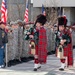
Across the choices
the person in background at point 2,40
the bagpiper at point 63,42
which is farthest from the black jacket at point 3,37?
the bagpiper at point 63,42

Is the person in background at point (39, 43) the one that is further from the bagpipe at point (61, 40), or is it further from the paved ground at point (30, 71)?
the bagpipe at point (61, 40)

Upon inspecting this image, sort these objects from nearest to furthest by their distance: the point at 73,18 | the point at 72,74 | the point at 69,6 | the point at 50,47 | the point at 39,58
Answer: the point at 72,74
the point at 39,58
the point at 50,47
the point at 69,6
the point at 73,18

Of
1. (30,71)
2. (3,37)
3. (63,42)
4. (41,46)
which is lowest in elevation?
(30,71)

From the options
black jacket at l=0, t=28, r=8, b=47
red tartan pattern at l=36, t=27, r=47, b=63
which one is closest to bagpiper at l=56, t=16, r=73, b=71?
red tartan pattern at l=36, t=27, r=47, b=63

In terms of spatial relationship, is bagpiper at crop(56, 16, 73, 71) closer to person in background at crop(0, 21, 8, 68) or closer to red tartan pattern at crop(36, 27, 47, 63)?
red tartan pattern at crop(36, 27, 47, 63)

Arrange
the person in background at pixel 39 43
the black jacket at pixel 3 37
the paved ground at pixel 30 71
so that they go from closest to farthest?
the paved ground at pixel 30 71
the person in background at pixel 39 43
the black jacket at pixel 3 37

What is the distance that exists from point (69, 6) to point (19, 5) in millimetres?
7089

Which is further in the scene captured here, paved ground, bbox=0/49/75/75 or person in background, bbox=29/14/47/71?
person in background, bbox=29/14/47/71

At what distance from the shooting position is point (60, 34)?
10609mm

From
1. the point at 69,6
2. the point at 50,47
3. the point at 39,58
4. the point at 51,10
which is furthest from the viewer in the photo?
the point at 69,6

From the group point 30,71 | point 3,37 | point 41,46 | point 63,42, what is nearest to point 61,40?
point 63,42

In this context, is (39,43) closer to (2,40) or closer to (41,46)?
(41,46)

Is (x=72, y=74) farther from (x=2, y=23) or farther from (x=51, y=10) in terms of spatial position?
(x=51, y=10)

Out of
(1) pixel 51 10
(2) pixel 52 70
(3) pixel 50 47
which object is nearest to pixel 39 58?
(2) pixel 52 70
